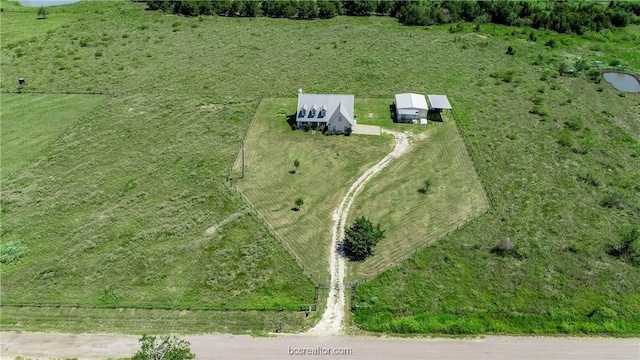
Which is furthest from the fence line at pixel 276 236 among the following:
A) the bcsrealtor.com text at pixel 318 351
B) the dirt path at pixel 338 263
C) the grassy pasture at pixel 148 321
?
the bcsrealtor.com text at pixel 318 351

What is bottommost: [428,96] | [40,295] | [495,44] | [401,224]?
[40,295]

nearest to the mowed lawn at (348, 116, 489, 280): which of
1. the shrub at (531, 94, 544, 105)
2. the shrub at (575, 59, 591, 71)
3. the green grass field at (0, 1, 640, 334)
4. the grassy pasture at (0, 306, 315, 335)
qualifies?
the green grass field at (0, 1, 640, 334)

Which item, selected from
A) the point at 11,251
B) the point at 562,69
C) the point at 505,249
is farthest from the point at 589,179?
the point at 11,251

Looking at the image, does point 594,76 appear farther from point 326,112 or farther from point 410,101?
point 326,112

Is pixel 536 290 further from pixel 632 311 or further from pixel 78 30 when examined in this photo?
pixel 78 30

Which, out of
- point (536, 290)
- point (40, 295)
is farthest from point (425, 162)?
point (40, 295)
